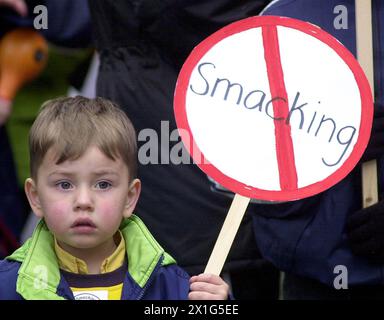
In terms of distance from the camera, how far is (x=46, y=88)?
302 cm

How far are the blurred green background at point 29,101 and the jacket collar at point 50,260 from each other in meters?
0.45

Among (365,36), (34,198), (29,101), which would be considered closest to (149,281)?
(34,198)

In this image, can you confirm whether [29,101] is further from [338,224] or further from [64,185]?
[338,224]

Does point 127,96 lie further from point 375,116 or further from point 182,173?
point 375,116

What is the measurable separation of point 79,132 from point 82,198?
6.0 inches

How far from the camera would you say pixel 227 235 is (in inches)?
105

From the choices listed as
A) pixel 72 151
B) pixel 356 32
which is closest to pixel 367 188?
pixel 356 32

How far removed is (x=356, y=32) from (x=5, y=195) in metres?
1.03

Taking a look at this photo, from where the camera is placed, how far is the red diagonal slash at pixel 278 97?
2766 mm

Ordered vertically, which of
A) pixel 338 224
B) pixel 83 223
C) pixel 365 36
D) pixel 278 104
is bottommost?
pixel 83 223

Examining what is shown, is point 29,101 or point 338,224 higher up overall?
point 29,101

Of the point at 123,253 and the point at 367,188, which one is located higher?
the point at 367,188

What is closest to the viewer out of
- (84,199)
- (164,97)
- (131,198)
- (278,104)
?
(84,199)

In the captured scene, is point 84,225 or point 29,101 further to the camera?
point 29,101
